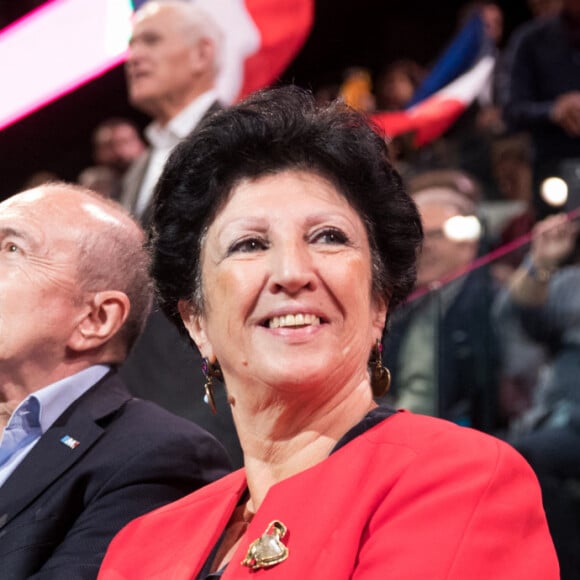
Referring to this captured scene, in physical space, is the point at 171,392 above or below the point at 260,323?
below

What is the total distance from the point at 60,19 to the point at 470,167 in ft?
7.15

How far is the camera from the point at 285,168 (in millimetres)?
1856

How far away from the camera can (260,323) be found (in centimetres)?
176

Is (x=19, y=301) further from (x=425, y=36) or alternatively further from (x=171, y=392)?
(x=425, y=36)

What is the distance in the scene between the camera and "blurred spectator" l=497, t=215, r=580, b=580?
2766mm

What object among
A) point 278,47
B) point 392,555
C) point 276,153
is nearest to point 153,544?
point 392,555

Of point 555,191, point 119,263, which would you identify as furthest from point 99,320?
point 555,191

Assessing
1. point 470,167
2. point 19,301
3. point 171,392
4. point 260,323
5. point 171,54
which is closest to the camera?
point 260,323

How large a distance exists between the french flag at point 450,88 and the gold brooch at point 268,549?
400cm

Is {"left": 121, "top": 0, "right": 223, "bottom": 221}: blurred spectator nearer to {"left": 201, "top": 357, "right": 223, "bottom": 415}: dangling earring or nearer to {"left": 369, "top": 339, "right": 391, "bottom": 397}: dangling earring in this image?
{"left": 201, "top": 357, "right": 223, "bottom": 415}: dangling earring

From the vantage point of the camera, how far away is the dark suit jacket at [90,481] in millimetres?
1973

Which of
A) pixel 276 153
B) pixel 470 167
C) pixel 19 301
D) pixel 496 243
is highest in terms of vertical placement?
pixel 276 153

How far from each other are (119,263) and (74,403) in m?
0.31

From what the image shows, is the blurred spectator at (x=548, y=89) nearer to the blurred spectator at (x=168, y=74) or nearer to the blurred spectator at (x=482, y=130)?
the blurred spectator at (x=482, y=130)
